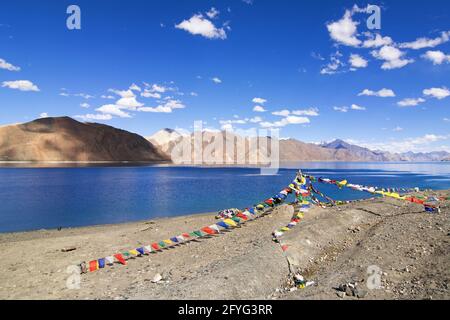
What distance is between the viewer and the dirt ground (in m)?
10.6

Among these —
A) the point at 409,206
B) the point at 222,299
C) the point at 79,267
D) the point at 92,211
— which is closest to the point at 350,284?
the point at 222,299

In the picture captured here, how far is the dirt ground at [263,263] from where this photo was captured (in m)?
10.6

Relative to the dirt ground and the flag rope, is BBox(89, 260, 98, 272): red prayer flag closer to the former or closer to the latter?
the flag rope

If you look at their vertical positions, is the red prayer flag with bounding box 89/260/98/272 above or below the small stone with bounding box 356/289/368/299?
below

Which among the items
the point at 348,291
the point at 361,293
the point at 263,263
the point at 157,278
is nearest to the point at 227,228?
the point at 263,263

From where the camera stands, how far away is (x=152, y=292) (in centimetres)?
1104

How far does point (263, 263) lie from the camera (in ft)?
42.1

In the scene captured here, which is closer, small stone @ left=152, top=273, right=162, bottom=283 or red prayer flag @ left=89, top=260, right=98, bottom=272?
small stone @ left=152, top=273, right=162, bottom=283

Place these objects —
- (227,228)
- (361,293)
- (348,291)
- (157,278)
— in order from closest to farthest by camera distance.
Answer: (361,293), (348,291), (157,278), (227,228)

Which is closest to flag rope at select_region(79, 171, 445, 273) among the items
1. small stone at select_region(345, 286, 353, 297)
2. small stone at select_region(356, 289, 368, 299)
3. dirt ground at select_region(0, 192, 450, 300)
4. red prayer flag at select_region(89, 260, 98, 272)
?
red prayer flag at select_region(89, 260, 98, 272)

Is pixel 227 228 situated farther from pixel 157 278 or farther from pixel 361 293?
pixel 361 293

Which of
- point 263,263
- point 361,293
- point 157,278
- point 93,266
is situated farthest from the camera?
point 93,266

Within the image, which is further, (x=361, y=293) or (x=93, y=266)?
(x=93, y=266)

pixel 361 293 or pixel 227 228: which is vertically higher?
pixel 361 293
